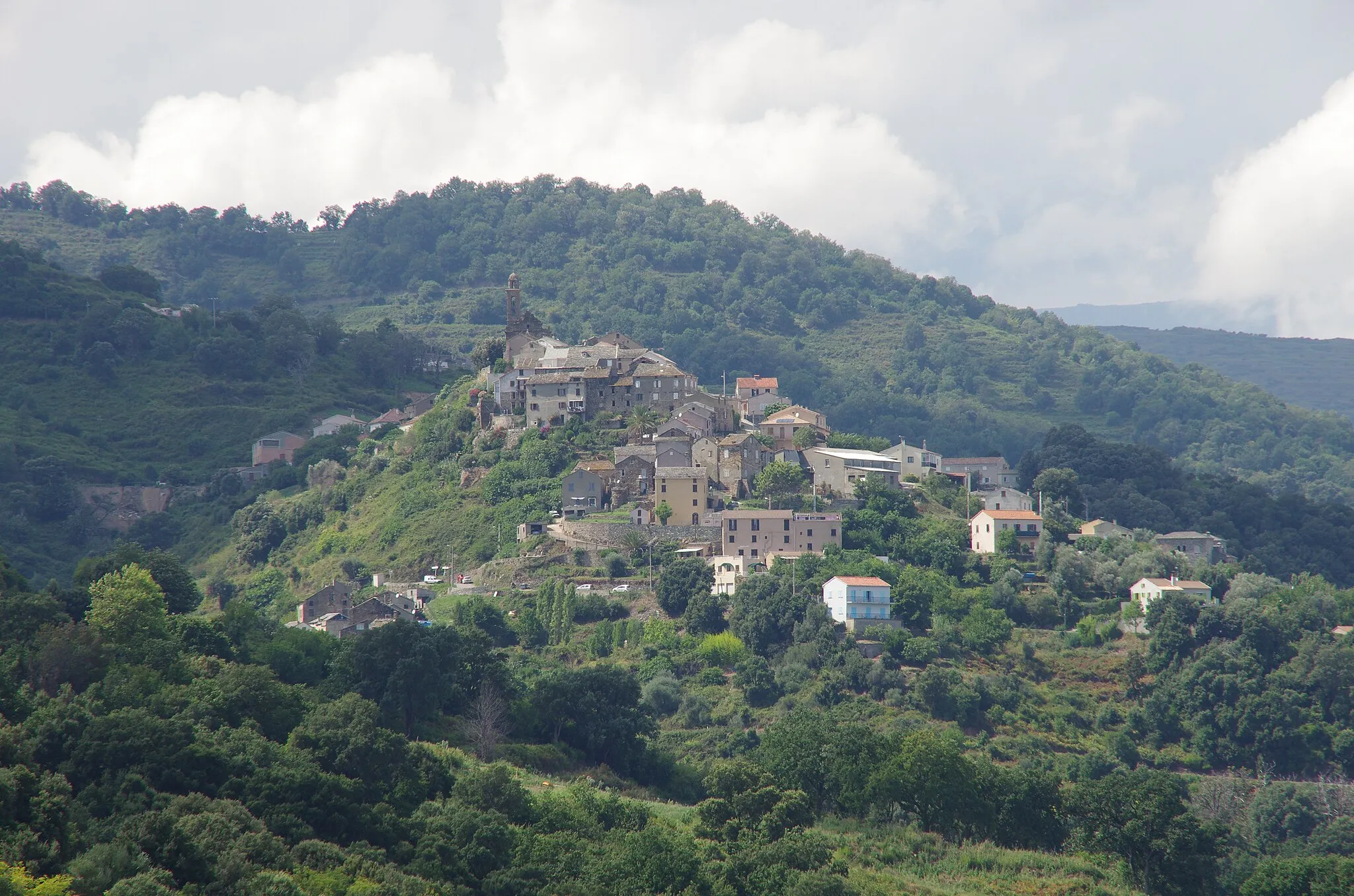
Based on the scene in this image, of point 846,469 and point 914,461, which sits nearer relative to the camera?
point 846,469

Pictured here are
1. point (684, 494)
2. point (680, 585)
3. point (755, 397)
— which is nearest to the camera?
point (680, 585)

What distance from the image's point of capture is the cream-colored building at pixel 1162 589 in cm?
6862

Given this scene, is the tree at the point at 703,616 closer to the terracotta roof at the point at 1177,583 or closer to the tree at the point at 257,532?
the terracotta roof at the point at 1177,583

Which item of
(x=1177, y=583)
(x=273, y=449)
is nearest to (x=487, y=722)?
(x=1177, y=583)

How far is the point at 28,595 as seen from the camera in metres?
46.2

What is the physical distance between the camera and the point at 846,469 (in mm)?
76312

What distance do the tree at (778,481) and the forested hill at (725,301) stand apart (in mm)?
53160

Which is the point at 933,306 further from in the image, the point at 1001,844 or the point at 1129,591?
the point at 1001,844

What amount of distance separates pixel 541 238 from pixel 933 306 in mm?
36589

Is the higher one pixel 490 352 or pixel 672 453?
pixel 490 352

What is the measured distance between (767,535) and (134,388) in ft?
145

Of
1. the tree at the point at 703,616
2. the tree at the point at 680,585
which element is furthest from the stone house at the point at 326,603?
the tree at the point at 703,616

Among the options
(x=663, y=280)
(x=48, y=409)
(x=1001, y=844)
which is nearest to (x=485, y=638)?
(x=1001, y=844)

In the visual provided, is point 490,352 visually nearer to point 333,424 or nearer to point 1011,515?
point 333,424
